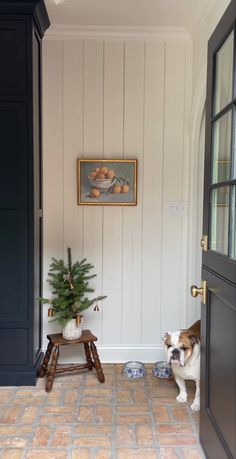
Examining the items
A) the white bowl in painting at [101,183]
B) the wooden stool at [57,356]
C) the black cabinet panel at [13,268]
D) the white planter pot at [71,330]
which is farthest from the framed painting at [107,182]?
the wooden stool at [57,356]

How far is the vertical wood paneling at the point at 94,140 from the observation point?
10.6 feet

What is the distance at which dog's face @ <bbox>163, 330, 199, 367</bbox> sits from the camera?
2.49 m

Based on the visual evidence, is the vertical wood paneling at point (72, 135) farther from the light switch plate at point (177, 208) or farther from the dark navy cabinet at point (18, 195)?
the light switch plate at point (177, 208)

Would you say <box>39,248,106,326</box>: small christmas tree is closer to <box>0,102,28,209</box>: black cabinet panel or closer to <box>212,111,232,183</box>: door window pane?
<box>0,102,28,209</box>: black cabinet panel

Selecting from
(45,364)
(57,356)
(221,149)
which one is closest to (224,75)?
(221,149)

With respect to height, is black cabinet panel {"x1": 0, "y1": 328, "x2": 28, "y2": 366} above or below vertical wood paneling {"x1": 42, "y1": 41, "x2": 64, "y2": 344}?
below

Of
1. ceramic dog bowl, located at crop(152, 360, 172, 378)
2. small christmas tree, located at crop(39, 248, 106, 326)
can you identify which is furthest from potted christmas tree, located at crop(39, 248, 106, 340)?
ceramic dog bowl, located at crop(152, 360, 172, 378)

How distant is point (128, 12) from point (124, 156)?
3.54 feet

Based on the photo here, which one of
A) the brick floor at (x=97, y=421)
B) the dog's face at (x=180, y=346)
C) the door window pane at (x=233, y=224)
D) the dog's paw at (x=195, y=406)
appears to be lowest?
the brick floor at (x=97, y=421)

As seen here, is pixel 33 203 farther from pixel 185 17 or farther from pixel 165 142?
pixel 185 17

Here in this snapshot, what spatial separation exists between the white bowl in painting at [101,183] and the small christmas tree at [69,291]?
59cm

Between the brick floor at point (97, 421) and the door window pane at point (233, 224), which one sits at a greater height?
the door window pane at point (233, 224)

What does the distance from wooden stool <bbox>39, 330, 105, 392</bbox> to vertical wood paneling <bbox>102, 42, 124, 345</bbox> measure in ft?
1.03

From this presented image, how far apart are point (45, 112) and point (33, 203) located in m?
0.89
